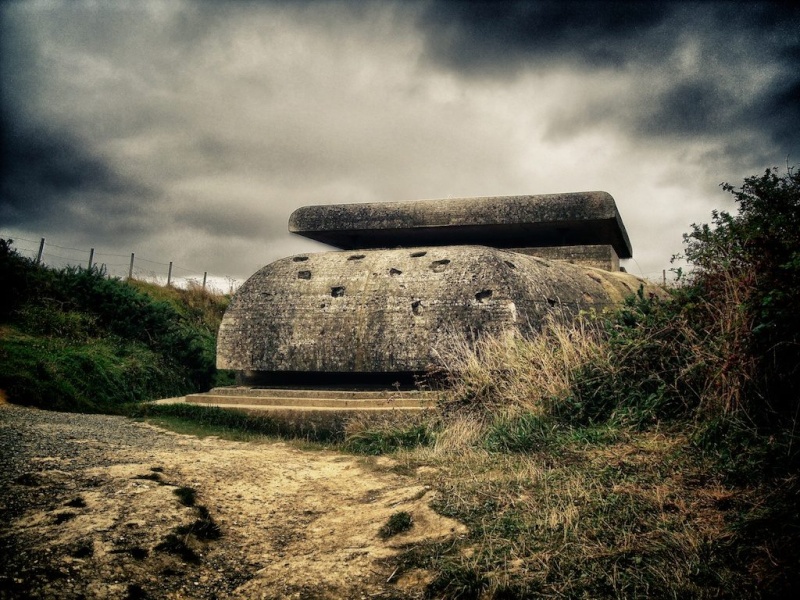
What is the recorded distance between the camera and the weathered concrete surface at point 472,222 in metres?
6.23

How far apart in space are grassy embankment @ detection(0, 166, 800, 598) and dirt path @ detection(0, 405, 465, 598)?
26cm

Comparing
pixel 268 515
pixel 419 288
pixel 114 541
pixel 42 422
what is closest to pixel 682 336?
pixel 419 288

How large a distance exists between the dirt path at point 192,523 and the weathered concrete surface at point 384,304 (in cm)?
147

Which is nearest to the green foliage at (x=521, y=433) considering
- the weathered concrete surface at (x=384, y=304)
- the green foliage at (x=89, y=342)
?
the weathered concrete surface at (x=384, y=304)

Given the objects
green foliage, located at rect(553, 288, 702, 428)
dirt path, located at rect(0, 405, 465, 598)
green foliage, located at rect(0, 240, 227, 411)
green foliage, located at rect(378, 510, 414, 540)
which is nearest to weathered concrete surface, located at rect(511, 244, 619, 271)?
green foliage, located at rect(553, 288, 702, 428)

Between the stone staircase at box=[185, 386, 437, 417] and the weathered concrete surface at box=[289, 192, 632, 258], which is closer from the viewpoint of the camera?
the stone staircase at box=[185, 386, 437, 417]

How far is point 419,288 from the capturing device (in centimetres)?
541

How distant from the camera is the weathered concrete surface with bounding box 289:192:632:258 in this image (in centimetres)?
623

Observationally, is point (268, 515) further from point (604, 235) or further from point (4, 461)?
point (604, 235)

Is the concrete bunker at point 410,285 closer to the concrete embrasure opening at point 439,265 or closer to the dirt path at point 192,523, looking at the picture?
the concrete embrasure opening at point 439,265

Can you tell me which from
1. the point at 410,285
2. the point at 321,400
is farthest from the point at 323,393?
the point at 410,285

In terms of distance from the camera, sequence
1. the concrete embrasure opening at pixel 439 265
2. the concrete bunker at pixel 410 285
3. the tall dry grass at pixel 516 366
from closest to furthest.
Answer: the tall dry grass at pixel 516 366, the concrete bunker at pixel 410 285, the concrete embrasure opening at pixel 439 265

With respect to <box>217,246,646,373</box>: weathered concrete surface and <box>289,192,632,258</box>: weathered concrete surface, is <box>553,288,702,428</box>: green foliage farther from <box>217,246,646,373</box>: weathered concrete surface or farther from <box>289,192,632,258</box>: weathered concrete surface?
<box>289,192,632,258</box>: weathered concrete surface

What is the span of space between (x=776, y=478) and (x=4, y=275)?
10.4 meters
